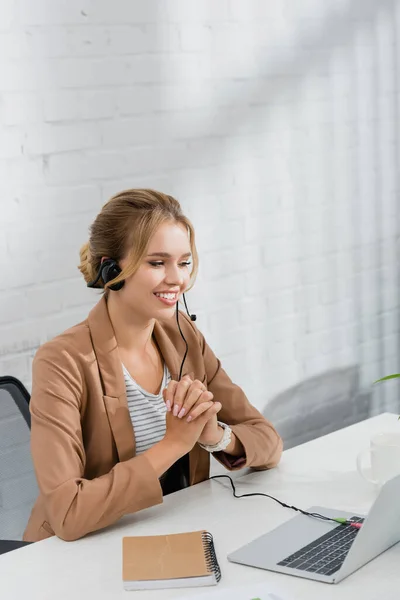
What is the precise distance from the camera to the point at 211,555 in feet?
4.69

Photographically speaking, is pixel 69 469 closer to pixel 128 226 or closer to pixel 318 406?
pixel 128 226

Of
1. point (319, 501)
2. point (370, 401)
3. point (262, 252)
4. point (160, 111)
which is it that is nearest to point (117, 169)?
point (160, 111)

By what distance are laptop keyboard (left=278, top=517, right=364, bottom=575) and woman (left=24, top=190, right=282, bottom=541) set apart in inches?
11.8

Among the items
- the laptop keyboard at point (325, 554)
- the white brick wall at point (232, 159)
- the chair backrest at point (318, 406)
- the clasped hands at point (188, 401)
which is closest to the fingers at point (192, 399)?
the clasped hands at point (188, 401)

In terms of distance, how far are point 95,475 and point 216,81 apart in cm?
141

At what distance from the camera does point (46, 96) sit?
7.66ft

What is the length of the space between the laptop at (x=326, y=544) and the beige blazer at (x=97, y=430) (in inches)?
9.7

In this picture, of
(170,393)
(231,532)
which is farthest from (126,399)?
(231,532)

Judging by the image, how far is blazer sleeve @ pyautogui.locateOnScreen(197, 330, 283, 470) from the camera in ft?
6.05

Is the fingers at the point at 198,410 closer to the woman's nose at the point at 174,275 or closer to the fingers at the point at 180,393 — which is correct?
the fingers at the point at 180,393

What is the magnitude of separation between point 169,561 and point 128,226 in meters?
0.68

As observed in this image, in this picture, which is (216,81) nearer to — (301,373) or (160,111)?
(160,111)

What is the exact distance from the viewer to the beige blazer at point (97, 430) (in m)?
1.58

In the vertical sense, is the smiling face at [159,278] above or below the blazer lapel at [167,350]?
above
